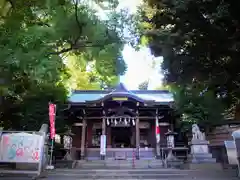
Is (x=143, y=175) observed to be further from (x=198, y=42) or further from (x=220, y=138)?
(x=220, y=138)

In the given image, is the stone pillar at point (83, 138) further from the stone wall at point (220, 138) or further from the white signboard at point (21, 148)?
the stone wall at point (220, 138)

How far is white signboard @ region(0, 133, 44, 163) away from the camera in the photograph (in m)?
8.94

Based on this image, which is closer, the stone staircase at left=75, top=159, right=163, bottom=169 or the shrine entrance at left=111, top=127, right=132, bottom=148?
the stone staircase at left=75, top=159, right=163, bottom=169

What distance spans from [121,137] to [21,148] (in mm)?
10277

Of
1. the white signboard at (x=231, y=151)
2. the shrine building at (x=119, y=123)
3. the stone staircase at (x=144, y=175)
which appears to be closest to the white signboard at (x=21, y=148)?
the stone staircase at (x=144, y=175)

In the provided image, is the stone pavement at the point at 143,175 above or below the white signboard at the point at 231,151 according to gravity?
below

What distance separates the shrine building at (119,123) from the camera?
16.3 meters

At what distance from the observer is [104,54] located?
1016cm

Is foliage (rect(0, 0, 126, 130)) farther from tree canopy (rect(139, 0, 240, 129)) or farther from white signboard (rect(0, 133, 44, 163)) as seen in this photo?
tree canopy (rect(139, 0, 240, 129))

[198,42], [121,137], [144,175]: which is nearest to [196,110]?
[198,42]

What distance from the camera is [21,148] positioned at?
29.6 feet

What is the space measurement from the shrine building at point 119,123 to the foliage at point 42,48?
2885mm

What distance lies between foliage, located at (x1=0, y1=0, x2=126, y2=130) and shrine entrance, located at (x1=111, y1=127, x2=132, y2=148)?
16.3ft

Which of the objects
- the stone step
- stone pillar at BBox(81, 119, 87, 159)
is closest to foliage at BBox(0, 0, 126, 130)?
stone pillar at BBox(81, 119, 87, 159)
